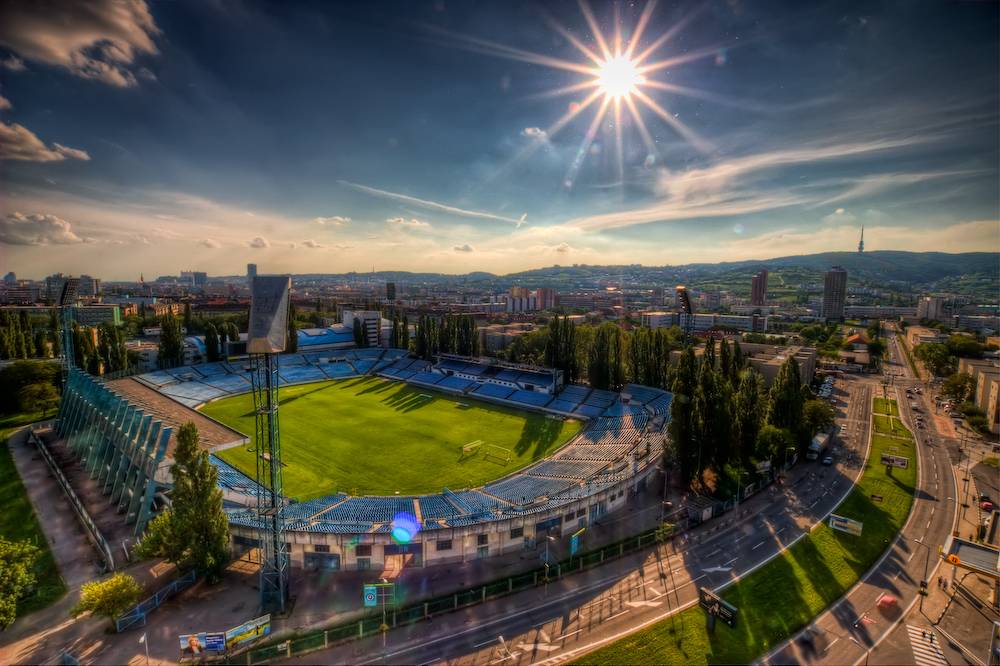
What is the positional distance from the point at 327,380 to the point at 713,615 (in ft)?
209

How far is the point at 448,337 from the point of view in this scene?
7381cm

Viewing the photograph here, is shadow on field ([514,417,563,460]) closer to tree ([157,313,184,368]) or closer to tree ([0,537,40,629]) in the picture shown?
tree ([0,537,40,629])

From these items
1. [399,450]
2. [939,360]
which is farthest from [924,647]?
[939,360]

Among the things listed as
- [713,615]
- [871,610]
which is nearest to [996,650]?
[871,610]

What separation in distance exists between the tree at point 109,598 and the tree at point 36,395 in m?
45.5

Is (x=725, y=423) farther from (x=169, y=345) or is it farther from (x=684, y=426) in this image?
(x=169, y=345)

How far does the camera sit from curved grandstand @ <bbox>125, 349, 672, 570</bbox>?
22.9 m

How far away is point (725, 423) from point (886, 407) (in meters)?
40.8

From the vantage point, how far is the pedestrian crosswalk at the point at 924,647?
1747 centimetres

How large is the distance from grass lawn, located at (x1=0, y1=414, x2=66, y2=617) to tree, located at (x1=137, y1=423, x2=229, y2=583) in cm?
515

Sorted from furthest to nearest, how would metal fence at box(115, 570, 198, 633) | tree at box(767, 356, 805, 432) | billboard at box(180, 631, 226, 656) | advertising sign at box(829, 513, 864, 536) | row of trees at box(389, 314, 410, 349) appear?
row of trees at box(389, 314, 410, 349), tree at box(767, 356, 805, 432), advertising sign at box(829, 513, 864, 536), metal fence at box(115, 570, 198, 633), billboard at box(180, 631, 226, 656)

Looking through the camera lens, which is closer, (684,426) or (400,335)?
(684,426)

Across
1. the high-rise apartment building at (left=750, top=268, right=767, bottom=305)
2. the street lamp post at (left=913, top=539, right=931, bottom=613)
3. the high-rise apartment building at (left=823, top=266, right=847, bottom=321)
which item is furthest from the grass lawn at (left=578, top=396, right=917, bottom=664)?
the high-rise apartment building at (left=750, top=268, right=767, bottom=305)

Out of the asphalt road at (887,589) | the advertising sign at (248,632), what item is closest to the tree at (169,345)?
the advertising sign at (248,632)
